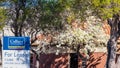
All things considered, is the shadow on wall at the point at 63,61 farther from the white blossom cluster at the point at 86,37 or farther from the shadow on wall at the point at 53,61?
the white blossom cluster at the point at 86,37

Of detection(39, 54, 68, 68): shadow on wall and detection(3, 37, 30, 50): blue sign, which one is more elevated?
detection(3, 37, 30, 50): blue sign

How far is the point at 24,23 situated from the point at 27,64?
337 inches

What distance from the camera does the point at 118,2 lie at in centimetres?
1848

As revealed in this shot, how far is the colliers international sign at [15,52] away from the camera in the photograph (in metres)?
13.9

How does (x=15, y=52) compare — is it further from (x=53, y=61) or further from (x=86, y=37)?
(x=53, y=61)

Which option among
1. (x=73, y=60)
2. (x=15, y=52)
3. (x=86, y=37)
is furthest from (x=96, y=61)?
(x=15, y=52)

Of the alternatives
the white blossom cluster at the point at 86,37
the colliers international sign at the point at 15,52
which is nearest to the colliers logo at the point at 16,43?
the colliers international sign at the point at 15,52

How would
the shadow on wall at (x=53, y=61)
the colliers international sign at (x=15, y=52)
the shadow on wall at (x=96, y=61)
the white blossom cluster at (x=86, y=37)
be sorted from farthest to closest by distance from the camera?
the shadow on wall at (x=53, y=61), the shadow on wall at (x=96, y=61), the white blossom cluster at (x=86, y=37), the colliers international sign at (x=15, y=52)

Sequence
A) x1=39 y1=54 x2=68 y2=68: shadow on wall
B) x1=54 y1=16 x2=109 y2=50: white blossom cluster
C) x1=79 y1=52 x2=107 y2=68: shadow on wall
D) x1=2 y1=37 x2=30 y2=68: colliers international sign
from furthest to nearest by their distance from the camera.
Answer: x1=39 y1=54 x2=68 y2=68: shadow on wall
x1=79 y1=52 x2=107 y2=68: shadow on wall
x1=54 y1=16 x2=109 y2=50: white blossom cluster
x1=2 y1=37 x2=30 y2=68: colliers international sign

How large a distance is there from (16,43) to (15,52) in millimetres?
323

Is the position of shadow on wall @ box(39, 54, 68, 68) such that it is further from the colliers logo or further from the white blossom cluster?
the colliers logo

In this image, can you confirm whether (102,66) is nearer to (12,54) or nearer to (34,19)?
(34,19)

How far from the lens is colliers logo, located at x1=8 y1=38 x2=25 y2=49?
45.6ft

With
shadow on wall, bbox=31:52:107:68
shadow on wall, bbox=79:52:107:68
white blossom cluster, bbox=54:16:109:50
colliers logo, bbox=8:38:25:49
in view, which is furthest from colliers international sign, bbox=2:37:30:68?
shadow on wall, bbox=79:52:107:68
